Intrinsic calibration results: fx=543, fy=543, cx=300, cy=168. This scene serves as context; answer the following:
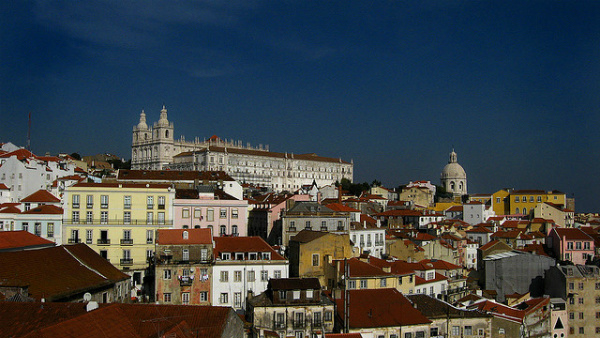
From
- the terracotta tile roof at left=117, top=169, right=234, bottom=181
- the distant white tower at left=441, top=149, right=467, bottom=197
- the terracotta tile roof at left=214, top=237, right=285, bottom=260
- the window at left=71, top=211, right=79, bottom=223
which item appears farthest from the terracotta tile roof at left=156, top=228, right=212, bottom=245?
the distant white tower at left=441, top=149, right=467, bottom=197

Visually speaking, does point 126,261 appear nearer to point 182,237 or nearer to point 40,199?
point 182,237

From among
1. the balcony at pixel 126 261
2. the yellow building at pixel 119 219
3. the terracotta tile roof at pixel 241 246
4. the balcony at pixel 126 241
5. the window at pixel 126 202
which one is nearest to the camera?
the terracotta tile roof at pixel 241 246

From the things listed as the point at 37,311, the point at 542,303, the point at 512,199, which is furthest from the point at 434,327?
the point at 512,199

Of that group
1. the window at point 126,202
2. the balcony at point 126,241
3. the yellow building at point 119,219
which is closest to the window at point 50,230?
the yellow building at point 119,219

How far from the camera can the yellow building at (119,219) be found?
46250 mm

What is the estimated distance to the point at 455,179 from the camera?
18700cm

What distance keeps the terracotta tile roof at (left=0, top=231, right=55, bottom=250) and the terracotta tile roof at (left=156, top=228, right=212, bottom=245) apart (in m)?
8.23

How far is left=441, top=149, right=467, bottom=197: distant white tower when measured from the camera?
186375 mm

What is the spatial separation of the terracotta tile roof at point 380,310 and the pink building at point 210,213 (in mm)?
18195

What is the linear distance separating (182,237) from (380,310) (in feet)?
50.2

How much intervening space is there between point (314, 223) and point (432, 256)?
14.9 meters

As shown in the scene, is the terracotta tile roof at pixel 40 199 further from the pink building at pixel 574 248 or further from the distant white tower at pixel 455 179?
the distant white tower at pixel 455 179

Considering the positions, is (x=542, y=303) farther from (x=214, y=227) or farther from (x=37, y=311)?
(x=37, y=311)

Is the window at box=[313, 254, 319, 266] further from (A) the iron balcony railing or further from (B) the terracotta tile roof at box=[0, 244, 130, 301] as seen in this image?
(B) the terracotta tile roof at box=[0, 244, 130, 301]
